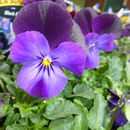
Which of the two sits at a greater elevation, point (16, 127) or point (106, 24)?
point (106, 24)

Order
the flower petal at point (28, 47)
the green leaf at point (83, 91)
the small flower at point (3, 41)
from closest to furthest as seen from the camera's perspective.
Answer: the flower petal at point (28, 47)
the green leaf at point (83, 91)
the small flower at point (3, 41)

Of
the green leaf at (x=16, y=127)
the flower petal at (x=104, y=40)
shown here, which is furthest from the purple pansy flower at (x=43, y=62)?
the flower petal at (x=104, y=40)

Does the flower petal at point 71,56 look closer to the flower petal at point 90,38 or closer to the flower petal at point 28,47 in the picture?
the flower petal at point 28,47

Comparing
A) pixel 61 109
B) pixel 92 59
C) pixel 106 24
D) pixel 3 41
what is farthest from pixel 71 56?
pixel 3 41

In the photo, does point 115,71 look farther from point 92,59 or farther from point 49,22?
point 49,22

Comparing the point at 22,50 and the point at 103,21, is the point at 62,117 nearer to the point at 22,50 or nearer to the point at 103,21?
the point at 22,50

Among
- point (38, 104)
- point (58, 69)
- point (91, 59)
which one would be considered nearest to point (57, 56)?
point (58, 69)
